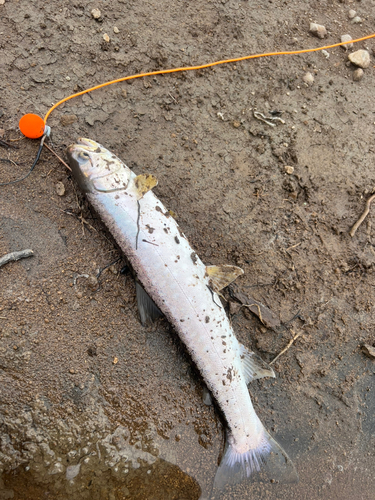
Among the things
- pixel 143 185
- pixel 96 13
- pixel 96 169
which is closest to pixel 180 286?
pixel 143 185

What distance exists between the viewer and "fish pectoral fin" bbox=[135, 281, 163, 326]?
2.98m

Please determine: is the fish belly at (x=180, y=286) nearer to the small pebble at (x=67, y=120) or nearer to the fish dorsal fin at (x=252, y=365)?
the fish dorsal fin at (x=252, y=365)

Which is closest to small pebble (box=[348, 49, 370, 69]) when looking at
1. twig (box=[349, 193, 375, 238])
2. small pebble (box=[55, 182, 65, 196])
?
twig (box=[349, 193, 375, 238])

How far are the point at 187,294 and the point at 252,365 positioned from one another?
3.59 feet

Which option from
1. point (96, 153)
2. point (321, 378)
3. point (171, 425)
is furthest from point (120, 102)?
point (321, 378)

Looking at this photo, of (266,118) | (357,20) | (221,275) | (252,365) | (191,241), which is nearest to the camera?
(221,275)

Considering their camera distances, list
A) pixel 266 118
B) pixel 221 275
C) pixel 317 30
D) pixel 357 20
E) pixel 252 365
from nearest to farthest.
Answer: pixel 221 275 → pixel 252 365 → pixel 266 118 → pixel 317 30 → pixel 357 20

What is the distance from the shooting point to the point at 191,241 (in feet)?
10.8

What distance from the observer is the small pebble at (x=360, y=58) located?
3.59 metres

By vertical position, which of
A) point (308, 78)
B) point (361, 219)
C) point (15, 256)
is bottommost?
point (15, 256)

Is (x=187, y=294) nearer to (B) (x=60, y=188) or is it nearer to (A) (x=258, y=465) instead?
(B) (x=60, y=188)

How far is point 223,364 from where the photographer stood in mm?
2980

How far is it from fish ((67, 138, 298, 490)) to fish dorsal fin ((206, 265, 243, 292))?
1 cm

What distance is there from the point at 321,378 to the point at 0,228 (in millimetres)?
3836
